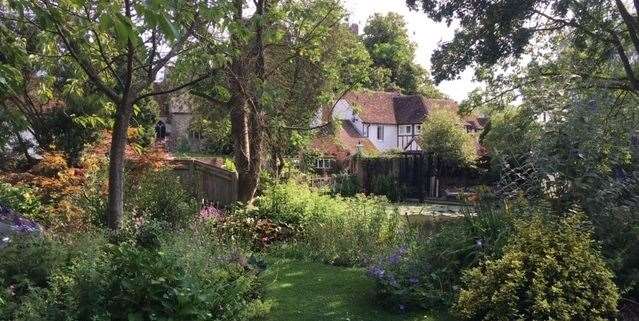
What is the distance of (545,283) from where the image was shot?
15.1 feet

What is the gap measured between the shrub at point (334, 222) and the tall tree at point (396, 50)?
41168mm

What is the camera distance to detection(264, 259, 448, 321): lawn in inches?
211

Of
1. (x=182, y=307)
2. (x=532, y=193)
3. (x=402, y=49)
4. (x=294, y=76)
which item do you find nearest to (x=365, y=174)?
(x=294, y=76)

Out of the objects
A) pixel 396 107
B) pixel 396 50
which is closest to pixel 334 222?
pixel 396 107

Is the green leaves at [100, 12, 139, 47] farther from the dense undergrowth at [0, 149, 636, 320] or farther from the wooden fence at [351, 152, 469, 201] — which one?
the wooden fence at [351, 152, 469, 201]

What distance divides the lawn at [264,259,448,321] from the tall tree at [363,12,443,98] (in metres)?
44.8

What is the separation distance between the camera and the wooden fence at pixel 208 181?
1259 cm

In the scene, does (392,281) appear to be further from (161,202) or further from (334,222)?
(161,202)

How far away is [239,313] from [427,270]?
2070mm

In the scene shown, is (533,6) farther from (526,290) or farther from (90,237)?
(90,237)

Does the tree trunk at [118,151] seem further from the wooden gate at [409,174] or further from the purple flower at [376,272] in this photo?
the wooden gate at [409,174]

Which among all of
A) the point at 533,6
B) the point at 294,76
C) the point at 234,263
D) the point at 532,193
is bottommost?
the point at 234,263

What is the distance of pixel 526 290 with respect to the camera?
4742 mm

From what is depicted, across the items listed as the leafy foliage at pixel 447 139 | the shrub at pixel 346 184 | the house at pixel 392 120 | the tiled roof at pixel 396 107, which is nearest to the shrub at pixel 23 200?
the shrub at pixel 346 184
